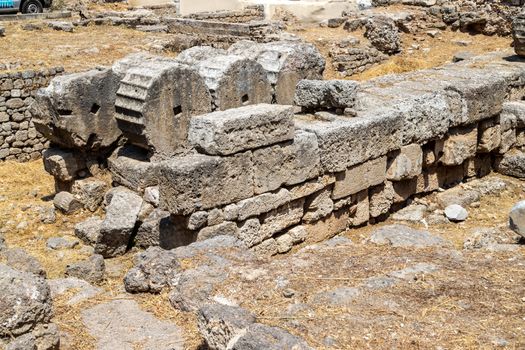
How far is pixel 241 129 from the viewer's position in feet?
22.9

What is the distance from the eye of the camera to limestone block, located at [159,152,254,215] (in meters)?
6.73

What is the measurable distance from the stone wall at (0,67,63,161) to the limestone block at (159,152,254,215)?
691 cm

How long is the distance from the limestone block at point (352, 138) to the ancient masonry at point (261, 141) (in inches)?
0.7

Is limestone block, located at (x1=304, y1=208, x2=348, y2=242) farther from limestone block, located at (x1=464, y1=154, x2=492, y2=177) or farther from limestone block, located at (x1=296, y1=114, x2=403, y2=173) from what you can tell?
limestone block, located at (x1=464, y1=154, x2=492, y2=177)

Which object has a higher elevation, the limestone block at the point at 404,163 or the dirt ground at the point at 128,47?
the dirt ground at the point at 128,47

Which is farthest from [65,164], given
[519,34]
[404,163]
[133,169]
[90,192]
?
[519,34]

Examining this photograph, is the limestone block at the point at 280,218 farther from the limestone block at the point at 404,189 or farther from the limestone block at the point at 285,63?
the limestone block at the point at 285,63

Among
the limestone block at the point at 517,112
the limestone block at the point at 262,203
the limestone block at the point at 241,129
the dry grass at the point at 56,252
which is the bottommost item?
the dry grass at the point at 56,252

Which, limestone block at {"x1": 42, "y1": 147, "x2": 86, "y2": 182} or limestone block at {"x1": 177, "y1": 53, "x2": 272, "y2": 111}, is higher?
limestone block at {"x1": 177, "y1": 53, "x2": 272, "y2": 111}

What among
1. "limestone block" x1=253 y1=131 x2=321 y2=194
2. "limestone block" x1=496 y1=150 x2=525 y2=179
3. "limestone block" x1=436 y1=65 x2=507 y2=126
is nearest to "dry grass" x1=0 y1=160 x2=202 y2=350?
"limestone block" x1=253 y1=131 x2=321 y2=194

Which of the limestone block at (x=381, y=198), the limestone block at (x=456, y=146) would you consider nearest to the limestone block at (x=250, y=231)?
the limestone block at (x=381, y=198)

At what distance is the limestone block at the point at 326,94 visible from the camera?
26.8 ft

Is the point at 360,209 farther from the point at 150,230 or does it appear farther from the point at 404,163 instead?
the point at 150,230

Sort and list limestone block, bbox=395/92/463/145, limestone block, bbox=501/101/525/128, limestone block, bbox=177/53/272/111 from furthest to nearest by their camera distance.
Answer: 1. limestone block, bbox=501/101/525/128
2. limestone block, bbox=177/53/272/111
3. limestone block, bbox=395/92/463/145
